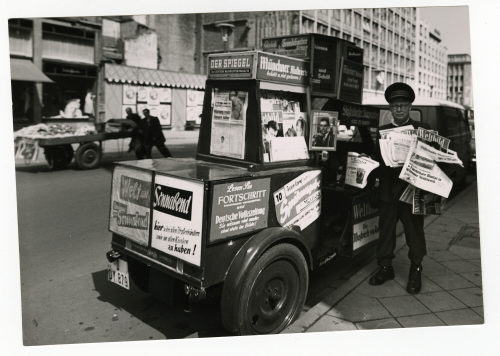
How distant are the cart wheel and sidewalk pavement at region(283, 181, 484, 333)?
29.4 feet

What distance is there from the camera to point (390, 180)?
3.99 m

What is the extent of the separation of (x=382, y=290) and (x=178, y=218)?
229 cm

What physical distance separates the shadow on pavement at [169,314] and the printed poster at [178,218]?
58 cm

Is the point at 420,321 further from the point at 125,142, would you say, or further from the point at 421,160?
the point at 125,142

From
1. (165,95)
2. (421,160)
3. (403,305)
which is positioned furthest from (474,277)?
(165,95)

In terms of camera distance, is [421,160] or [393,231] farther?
[393,231]

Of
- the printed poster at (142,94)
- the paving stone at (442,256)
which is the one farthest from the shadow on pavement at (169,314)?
the printed poster at (142,94)

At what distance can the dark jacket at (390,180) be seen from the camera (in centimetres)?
395

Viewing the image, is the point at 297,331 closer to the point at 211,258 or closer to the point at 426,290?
the point at 211,258

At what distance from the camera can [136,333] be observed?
10.9 ft

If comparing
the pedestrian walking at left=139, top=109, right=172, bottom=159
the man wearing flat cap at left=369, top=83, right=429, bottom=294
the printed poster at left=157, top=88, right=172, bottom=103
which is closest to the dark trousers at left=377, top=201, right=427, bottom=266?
the man wearing flat cap at left=369, top=83, right=429, bottom=294

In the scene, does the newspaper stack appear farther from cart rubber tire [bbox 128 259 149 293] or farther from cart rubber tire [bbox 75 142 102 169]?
cart rubber tire [bbox 75 142 102 169]

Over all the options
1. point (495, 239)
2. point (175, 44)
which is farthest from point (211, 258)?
point (175, 44)

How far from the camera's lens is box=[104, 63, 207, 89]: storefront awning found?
21.1 meters
